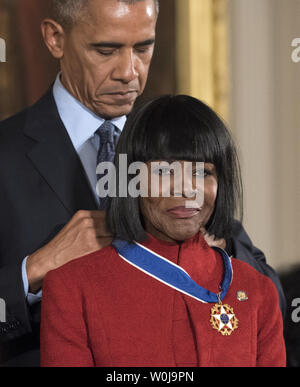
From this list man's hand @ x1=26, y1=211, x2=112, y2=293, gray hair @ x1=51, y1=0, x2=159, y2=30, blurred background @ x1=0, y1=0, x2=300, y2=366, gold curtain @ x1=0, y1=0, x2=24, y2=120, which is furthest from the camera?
blurred background @ x1=0, y1=0, x2=300, y2=366

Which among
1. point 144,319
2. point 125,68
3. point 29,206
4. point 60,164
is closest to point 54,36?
point 125,68

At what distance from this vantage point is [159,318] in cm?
135

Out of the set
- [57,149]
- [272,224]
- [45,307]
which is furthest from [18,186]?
[272,224]

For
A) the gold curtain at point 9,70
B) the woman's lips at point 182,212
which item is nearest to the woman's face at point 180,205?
the woman's lips at point 182,212

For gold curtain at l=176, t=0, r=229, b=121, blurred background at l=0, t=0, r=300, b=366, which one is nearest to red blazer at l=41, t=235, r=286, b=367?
blurred background at l=0, t=0, r=300, b=366

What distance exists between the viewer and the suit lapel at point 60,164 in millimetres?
1586

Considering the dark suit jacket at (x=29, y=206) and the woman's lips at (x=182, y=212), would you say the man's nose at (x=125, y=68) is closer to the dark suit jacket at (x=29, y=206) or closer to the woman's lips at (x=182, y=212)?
the dark suit jacket at (x=29, y=206)

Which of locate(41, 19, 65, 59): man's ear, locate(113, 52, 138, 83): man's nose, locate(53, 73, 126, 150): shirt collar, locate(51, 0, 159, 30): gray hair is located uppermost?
locate(51, 0, 159, 30): gray hair

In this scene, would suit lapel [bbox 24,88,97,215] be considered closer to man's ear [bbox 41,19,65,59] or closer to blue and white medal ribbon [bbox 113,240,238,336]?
man's ear [bbox 41,19,65,59]

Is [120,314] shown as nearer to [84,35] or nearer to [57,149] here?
[57,149]

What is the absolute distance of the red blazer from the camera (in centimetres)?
132

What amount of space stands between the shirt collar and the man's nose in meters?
0.10

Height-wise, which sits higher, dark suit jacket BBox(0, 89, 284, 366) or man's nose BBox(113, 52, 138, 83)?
man's nose BBox(113, 52, 138, 83)

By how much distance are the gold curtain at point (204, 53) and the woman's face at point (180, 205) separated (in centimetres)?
63
